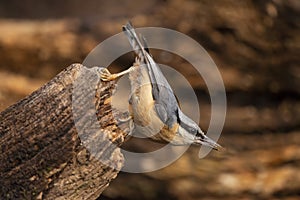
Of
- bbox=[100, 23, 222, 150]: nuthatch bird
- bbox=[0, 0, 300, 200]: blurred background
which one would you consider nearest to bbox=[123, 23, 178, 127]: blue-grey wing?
bbox=[100, 23, 222, 150]: nuthatch bird

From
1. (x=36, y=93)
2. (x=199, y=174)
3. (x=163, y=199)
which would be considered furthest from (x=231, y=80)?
(x=36, y=93)

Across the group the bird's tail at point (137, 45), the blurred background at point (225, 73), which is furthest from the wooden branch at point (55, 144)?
the blurred background at point (225, 73)

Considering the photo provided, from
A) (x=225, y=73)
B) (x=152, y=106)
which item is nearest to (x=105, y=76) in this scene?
(x=152, y=106)

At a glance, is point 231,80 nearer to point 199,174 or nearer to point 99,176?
point 199,174

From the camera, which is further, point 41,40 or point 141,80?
point 41,40

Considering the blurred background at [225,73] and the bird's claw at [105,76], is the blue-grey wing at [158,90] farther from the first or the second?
the blurred background at [225,73]
